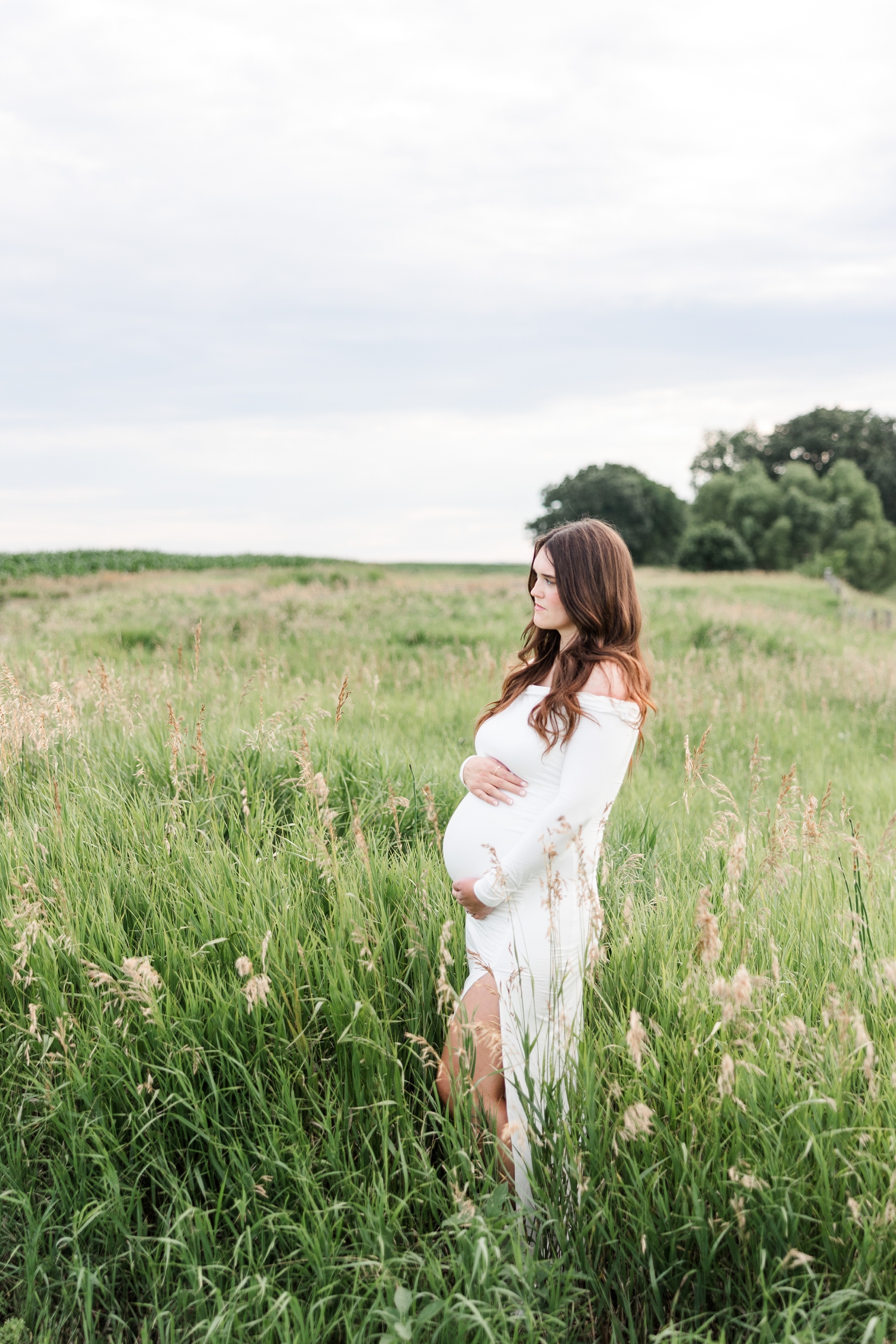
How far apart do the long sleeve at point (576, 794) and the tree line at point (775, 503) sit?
58205 mm

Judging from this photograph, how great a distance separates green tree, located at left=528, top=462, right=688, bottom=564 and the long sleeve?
73453 millimetres

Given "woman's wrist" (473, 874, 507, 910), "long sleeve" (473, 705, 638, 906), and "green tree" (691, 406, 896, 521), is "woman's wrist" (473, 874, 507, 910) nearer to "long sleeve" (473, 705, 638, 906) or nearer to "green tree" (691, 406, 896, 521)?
"long sleeve" (473, 705, 638, 906)

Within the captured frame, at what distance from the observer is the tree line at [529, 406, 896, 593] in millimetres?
61312

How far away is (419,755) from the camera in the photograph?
5.63 metres

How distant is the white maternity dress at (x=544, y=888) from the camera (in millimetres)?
2301

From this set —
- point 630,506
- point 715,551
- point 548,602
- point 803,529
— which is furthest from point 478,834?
point 630,506

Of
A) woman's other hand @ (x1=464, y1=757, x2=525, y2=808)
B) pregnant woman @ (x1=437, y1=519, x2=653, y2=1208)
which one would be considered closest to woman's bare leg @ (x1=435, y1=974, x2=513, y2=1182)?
pregnant woman @ (x1=437, y1=519, x2=653, y2=1208)

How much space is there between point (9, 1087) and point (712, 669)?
9.57 m

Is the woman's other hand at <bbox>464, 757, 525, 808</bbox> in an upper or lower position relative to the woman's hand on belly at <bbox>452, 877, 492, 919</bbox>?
upper

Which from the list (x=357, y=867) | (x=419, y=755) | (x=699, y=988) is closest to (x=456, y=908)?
(x=357, y=867)

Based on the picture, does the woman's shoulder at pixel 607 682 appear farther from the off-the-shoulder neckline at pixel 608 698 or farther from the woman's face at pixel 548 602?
the woman's face at pixel 548 602

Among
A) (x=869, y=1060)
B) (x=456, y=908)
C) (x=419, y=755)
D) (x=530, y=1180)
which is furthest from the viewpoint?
(x=419, y=755)

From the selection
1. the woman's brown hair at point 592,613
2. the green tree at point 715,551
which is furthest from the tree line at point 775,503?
the woman's brown hair at point 592,613

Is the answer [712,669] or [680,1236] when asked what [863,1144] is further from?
[712,669]
